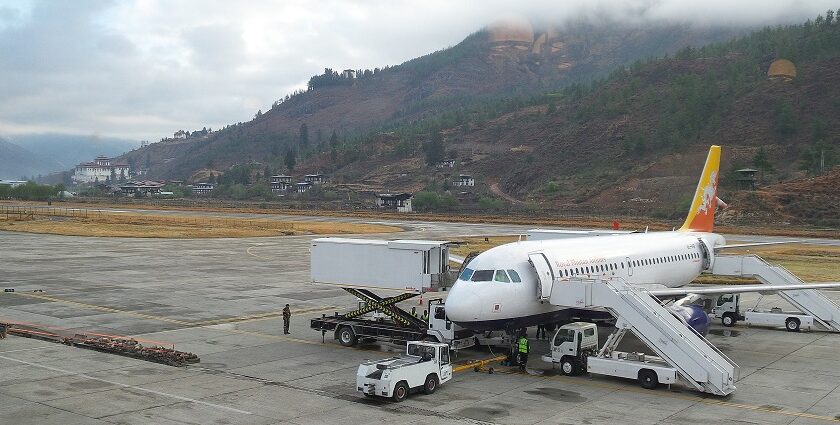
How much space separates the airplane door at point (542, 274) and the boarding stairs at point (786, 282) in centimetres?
1491

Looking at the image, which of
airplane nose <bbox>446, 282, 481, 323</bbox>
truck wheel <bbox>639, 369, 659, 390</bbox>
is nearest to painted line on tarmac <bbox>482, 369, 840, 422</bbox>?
truck wheel <bbox>639, 369, 659, 390</bbox>

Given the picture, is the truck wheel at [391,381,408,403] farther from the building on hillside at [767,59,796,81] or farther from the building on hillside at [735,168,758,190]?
the building on hillside at [767,59,796,81]

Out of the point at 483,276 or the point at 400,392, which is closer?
the point at 400,392

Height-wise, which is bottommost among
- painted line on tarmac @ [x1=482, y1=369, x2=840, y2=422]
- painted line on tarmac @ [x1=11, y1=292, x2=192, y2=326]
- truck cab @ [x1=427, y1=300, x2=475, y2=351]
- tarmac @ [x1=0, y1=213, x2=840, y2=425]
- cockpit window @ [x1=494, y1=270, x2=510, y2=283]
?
painted line on tarmac @ [x1=482, y1=369, x2=840, y2=422]

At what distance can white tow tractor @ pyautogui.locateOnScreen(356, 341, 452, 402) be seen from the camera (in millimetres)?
23781

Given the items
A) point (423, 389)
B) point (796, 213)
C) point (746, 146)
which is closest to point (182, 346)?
point (423, 389)

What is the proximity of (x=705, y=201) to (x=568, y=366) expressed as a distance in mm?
24906

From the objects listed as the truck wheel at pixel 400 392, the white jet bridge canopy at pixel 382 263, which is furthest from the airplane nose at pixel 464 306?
the truck wheel at pixel 400 392

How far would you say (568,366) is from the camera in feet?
92.7

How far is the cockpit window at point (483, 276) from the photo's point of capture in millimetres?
28767

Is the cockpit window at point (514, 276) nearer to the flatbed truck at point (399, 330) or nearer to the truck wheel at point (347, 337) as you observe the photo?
the flatbed truck at point (399, 330)

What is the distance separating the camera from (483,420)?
22.0 m

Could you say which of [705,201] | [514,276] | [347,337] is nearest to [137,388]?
[347,337]

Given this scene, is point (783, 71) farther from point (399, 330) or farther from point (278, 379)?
point (278, 379)
